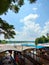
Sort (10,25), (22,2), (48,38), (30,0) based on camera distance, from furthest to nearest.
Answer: (48,38) < (10,25) < (22,2) < (30,0)

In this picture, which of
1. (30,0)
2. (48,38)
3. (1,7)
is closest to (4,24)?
(30,0)

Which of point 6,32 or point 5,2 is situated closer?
point 5,2

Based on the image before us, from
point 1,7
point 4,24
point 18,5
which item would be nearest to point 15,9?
point 18,5

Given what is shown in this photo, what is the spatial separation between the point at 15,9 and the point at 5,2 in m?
1.10

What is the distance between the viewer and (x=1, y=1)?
200 cm

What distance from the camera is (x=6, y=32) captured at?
12.2 ft

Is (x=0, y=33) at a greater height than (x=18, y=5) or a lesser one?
lesser

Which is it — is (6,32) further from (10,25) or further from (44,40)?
(44,40)

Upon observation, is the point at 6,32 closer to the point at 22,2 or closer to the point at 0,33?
the point at 0,33

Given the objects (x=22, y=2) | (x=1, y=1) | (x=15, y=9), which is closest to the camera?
(x=1, y=1)

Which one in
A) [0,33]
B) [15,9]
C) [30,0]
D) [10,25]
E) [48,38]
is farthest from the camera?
[48,38]

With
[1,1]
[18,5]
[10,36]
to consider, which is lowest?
[10,36]

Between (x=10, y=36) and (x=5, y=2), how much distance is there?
1748mm

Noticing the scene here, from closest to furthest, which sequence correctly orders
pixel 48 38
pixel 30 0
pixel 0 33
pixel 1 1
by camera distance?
pixel 1 1 → pixel 30 0 → pixel 0 33 → pixel 48 38
